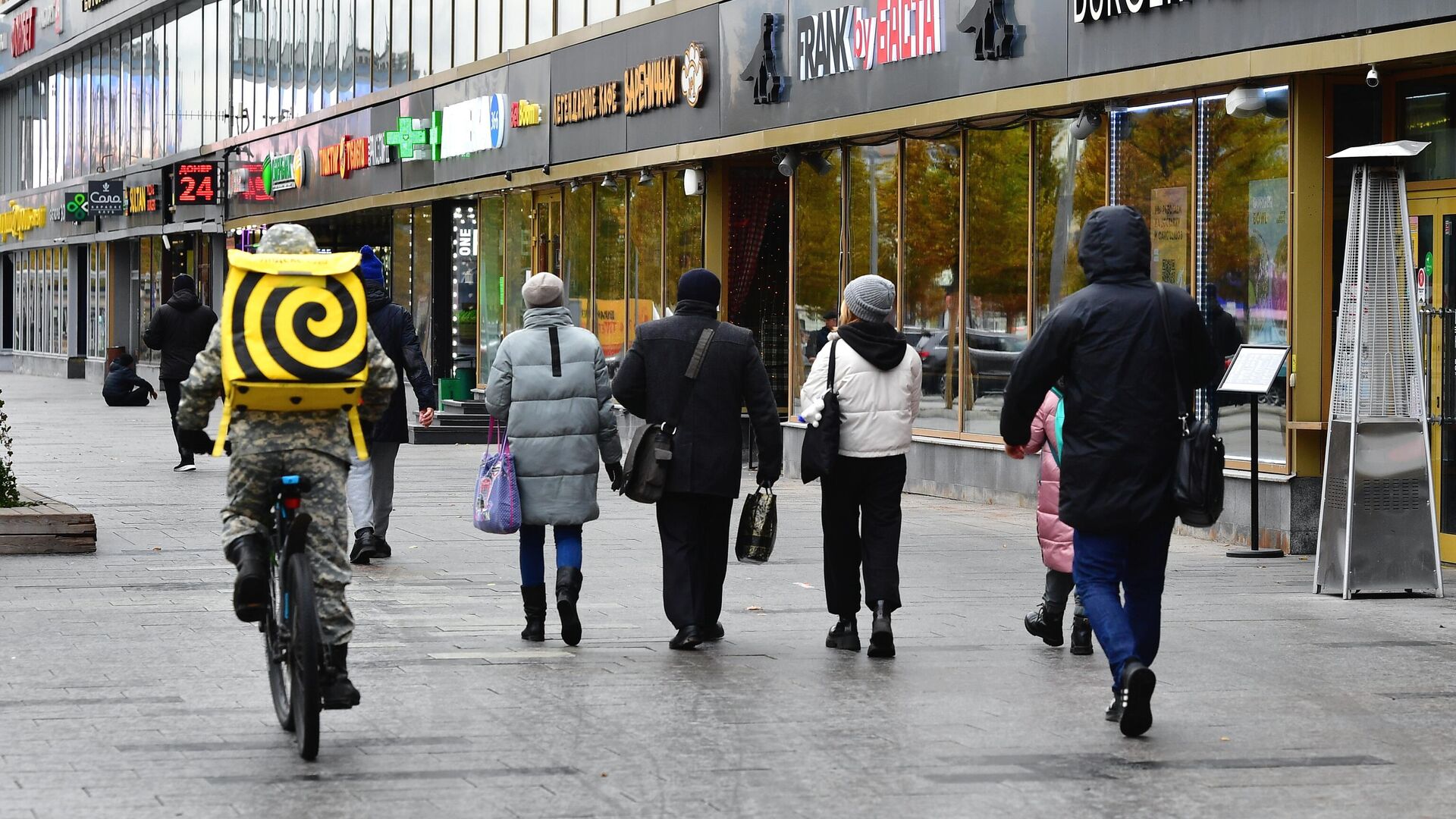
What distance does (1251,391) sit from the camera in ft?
42.7

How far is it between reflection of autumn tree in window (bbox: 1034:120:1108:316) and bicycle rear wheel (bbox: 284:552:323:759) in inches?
397

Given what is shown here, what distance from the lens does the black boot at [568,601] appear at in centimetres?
932

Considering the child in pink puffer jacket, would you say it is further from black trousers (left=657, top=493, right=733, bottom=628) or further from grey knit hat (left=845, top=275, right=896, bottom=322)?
black trousers (left=657, top=493, right=733, bottom=628)

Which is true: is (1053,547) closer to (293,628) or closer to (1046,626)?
(1046,626)

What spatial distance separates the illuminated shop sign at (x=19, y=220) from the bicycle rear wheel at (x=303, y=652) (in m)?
51.8

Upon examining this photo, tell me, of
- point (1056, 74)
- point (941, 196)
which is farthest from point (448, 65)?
point (1056, 74)

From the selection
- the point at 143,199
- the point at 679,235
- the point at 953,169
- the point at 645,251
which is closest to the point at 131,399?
the point at 645,251

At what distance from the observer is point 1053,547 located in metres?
9.34

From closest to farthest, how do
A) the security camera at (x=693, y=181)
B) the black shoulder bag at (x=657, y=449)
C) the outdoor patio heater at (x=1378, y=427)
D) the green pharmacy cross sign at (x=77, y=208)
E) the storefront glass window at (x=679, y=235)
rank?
the black shoulder bag at (x=657, y=449), the outdoor patio heater at (x=1378, y=427), the security camera at (x=693, y=181), the storefront glass window at (x=679, y=235), the green pharmacy cross sign at (x=77, y=208)

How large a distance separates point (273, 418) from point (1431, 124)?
28.2 ft

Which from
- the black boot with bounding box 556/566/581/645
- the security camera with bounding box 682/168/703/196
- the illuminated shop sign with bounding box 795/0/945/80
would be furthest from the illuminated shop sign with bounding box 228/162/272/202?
the black boot with bounding box 556/566/581/645

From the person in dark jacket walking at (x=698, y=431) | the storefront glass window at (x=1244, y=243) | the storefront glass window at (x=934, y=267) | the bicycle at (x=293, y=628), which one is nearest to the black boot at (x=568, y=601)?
the person in dark jacket walking at (x=698, y=431)

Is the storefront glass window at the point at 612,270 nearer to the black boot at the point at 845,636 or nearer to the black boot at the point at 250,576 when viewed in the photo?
the black boot at the point at 845,636

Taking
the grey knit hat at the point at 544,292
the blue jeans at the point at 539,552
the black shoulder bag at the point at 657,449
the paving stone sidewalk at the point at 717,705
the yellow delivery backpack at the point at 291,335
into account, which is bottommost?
the paving stone sidewalk at the point at 717,705
